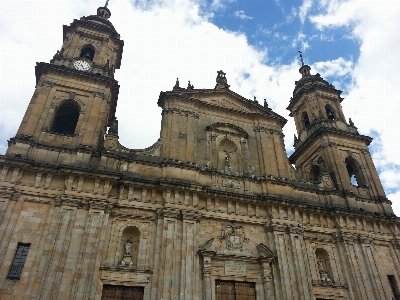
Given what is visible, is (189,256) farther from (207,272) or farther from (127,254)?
(127,254)

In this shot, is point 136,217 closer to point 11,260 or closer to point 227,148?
point 11,260

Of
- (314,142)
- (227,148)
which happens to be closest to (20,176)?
(227,148)

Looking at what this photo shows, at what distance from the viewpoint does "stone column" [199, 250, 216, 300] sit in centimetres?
1423

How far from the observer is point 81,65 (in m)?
19.6

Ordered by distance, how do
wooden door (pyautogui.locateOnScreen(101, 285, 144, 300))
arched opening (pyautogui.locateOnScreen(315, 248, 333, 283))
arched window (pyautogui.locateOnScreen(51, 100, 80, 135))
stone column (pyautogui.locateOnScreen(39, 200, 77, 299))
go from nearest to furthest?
stone column (pyautogui.locateOnScreen(39, 200, 77, 299))
wooden door (pyautogui.locateOnScreen(101, 285, 144, 300))
arched opening (pyautogui.locateOnScreen(315, 248, 333, 283))
arched window (pyautogui.locateOnScreen(51, 100, 80, 135))

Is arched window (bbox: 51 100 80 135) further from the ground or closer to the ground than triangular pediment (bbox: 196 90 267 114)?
closer to the ground

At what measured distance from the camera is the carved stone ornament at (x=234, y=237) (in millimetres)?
16031

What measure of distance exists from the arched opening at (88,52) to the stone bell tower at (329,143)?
14.5 m

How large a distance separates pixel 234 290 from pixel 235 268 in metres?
0.90

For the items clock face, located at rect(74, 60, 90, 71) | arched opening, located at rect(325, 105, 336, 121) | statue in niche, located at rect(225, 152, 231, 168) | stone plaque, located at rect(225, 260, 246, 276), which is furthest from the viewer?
arched opening, located at rect(325, 105, 336, 121)

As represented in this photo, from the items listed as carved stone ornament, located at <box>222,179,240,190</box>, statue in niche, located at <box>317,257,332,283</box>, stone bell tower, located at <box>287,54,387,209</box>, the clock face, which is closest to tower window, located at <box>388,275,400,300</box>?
statue in niche, located at <box>317,257,332,283</box>

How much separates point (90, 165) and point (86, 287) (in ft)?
17.1

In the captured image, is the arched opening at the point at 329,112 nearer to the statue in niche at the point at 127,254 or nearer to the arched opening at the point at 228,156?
the arched opening at the point at 228,156

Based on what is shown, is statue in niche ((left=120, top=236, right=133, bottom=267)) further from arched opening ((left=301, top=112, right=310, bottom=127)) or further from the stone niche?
arched opening ((left=301, top=112, right=310, bottom=127))
